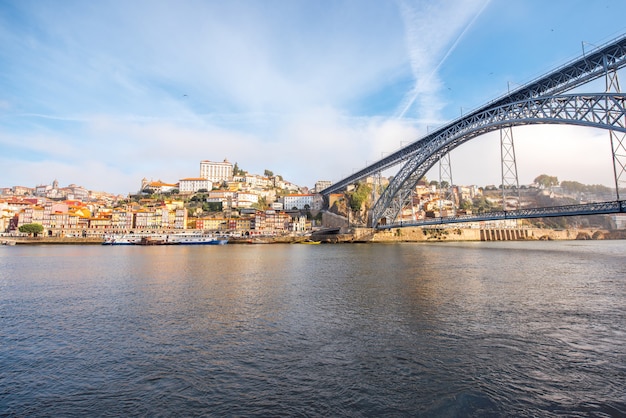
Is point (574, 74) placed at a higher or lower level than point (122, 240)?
Result: higher

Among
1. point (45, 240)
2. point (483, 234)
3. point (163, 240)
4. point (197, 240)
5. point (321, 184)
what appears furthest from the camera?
point (321, 184)

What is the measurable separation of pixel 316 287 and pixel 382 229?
4454 centimetres

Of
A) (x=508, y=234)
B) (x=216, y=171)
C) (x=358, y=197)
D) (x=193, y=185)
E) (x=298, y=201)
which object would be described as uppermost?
(x=216, y=171)

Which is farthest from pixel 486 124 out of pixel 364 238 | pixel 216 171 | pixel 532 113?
pixel 216 171

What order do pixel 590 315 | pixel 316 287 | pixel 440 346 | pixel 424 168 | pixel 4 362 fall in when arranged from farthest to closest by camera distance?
pixel 424 168, pixel 316 287, pixel 590 315, pixel 440 346, pixel 4 362

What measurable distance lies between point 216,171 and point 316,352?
108 m

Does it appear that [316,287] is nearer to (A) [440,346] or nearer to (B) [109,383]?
(A) [440,346]

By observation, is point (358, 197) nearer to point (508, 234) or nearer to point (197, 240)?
point (197, 240)

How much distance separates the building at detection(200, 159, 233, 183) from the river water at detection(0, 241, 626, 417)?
3846 inches

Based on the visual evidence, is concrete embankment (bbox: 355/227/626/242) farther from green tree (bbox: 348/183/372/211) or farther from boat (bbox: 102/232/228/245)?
boat (bbox: 102/232/228/245)

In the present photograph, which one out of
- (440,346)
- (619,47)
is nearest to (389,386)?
(440,346)

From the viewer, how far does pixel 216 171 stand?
108812 millimetres

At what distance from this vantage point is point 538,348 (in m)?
6.41

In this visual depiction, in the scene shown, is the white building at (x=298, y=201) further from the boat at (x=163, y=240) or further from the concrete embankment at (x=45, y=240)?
the concrete embankment at (x=45, y=240)
